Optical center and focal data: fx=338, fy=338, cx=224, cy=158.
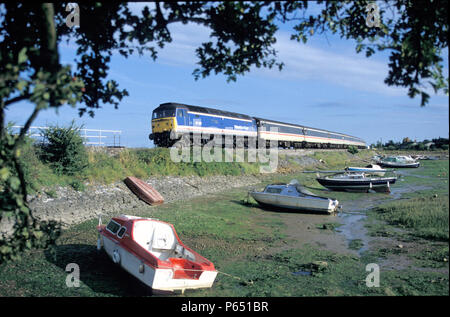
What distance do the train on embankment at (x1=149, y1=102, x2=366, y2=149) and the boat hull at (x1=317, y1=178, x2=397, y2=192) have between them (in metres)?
12.8

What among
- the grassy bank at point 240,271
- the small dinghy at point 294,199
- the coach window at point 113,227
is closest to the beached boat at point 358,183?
the small dinghy at point 294,199

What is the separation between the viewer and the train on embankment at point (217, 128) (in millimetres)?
29797

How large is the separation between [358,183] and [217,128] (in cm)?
1508

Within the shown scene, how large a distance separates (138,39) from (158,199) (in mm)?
15659

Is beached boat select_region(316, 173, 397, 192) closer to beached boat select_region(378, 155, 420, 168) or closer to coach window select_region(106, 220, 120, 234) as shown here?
coach window select_region(106, 220, 120, 234)

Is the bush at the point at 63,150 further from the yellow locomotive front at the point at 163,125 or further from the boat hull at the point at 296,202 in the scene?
the boat hull at the point at 296,202

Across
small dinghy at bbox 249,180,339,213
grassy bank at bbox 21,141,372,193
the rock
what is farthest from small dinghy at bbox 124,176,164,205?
small dinghy at bbox 249,180,339,213

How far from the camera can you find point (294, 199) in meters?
19.1

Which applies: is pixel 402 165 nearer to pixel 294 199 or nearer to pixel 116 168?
pixel 294 199

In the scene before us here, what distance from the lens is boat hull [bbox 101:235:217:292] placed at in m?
8.23

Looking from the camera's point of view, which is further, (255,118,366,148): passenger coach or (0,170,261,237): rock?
(255,118,366,148): passenger coach
